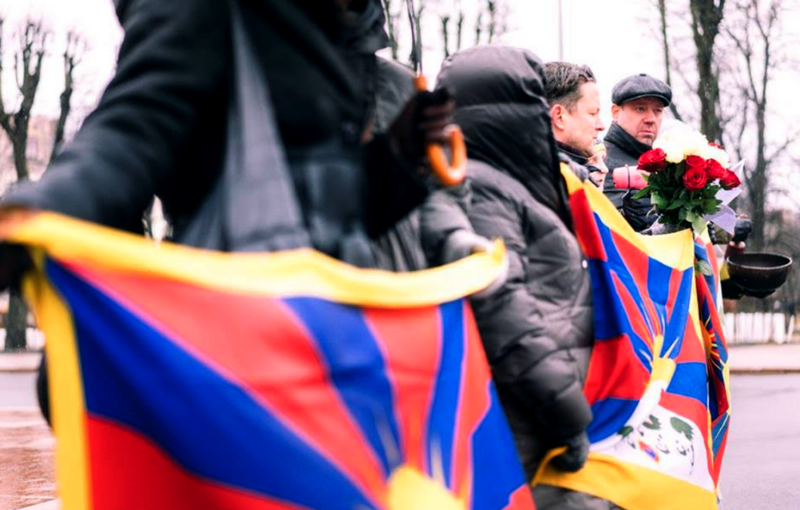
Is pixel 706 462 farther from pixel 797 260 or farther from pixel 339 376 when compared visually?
pixel 797 260

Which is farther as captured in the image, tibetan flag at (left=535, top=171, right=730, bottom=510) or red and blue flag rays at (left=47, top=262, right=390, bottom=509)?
tibetan flag at (left=535, top=171, right=730, bottom=510)

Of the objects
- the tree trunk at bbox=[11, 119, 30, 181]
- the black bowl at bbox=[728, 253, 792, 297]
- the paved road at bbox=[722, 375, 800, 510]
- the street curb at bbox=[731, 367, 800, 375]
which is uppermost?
the black bowl at bbox=[728, 253, 792, 297]

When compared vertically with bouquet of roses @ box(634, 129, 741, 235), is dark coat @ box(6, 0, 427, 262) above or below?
above

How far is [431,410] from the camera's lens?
2396mm

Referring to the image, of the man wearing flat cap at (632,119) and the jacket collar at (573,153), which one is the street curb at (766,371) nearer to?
the man wearing flat cap at (632,119)

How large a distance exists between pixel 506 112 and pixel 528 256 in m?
0.38

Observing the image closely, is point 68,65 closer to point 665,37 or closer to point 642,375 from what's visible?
point 665,37

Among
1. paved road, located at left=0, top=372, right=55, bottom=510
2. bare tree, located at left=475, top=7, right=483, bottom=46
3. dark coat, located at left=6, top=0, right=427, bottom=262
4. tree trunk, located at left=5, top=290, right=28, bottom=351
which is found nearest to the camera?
dark coat, located at left=6, top=0, right=427, bottom=262

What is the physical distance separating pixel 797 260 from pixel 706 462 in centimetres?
3974

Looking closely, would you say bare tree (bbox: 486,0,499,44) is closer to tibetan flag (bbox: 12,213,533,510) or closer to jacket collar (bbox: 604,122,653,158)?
jacket collar (bbox: 604,122,653,158)

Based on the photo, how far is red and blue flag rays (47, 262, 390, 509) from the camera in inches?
75.0

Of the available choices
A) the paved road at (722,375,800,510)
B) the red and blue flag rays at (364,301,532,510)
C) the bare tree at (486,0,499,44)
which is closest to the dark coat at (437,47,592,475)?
the red and blue flag rays at (364,301,532,510)

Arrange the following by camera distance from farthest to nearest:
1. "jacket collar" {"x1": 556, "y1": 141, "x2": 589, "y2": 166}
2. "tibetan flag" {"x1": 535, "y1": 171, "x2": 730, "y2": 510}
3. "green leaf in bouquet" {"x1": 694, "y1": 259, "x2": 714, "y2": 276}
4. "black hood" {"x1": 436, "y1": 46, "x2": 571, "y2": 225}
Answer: "green leaf in bouquet" {"x1": 694, "y1": 259, "x2": 714, "y2": 276} → "jacket collar" {"x1": 556, "y1": 141, "x2": 589, "y2": 166} → "tibetan flag" {"x1": 535, "y1": 171, "x2": 730, "y2": 510} → "black hood" {"x1": 436, "y1": 46, "x2": 571, "y2": 225}

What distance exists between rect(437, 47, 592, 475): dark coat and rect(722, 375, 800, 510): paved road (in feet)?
16.3
